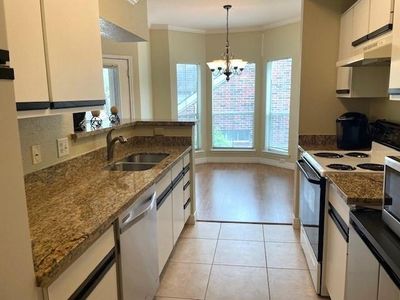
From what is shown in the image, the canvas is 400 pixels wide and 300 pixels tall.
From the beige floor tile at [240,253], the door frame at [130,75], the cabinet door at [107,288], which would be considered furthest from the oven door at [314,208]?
the door frame at [130,75]

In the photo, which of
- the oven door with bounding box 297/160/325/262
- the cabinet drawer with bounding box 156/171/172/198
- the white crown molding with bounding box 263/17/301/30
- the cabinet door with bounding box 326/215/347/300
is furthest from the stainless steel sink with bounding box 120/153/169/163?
the white crown molding with bounding box 263/17/301/30

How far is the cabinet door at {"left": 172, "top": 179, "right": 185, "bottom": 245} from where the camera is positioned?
292 centimetres

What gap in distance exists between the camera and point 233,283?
2580mm

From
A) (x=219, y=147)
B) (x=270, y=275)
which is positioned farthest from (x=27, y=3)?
(x=219, y=147)

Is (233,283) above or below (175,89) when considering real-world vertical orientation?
below

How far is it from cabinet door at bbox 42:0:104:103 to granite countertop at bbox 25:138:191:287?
0.53 metres

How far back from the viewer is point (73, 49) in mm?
1670

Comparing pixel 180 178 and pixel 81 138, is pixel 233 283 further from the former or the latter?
pixel 81 138

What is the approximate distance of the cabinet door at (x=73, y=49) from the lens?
1490 millimetres

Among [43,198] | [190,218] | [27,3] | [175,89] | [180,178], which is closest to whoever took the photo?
[27,3]

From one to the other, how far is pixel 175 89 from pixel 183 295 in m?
4.90

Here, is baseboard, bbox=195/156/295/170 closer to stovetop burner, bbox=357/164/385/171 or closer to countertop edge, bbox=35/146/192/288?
stovetop burner, bbox=357/164/385/171

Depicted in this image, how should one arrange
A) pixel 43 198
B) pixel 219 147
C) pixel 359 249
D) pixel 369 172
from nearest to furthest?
pixel 359 249, pixel 43 198, pixel 369 172, pixel 219 147

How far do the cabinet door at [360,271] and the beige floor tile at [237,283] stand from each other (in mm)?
Result: 890
